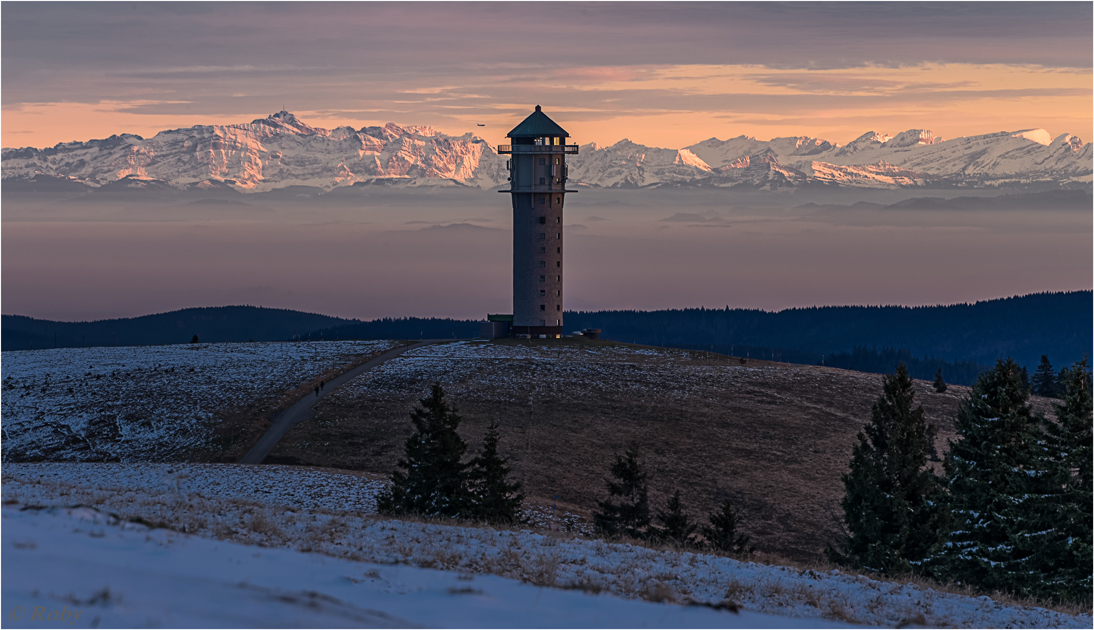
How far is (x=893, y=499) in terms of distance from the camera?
106 feet

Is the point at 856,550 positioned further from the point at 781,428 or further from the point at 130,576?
the point at 781,428

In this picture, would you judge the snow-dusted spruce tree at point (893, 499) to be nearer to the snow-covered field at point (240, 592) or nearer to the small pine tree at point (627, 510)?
the small pine tree at point (627, 510)

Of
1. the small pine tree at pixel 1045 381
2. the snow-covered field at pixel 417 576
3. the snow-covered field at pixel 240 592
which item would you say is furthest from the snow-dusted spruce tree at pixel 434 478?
the small pine tree at pixel 1045 381

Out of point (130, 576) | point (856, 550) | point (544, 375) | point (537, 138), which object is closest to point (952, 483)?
point (856, 550)

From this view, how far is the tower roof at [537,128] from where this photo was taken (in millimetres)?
101062

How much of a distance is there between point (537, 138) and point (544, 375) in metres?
30.6

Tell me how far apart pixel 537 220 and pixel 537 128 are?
9662 millimetres

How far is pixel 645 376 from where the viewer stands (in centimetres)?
8275

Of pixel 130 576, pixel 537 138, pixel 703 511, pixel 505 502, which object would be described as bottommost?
pixel 703 511

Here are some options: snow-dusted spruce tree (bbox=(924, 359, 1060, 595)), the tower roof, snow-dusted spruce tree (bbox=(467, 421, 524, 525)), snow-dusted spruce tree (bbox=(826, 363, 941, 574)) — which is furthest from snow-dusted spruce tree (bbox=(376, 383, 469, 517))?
the tower roof

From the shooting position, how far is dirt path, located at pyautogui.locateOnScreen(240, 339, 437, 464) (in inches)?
2347

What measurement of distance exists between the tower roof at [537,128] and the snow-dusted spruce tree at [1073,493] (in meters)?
76.8

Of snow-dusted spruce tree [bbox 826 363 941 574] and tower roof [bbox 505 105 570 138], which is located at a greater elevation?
tower roof [bbox 505 105 570 138]

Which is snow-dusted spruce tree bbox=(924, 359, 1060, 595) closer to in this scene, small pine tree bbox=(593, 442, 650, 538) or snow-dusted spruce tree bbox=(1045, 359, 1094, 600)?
snow-dusted spruce tree bbox=(1045, 359, 1094, 600)
